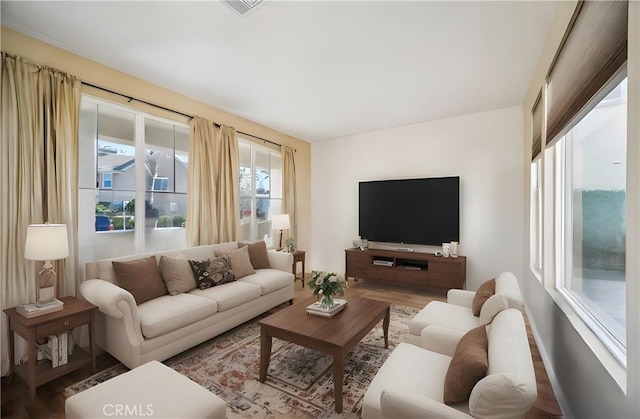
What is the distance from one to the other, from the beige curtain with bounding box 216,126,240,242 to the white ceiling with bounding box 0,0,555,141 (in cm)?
54

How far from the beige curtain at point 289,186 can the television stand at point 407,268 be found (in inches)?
49.6

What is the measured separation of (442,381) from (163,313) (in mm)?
2190

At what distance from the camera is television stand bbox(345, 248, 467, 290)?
4156mm

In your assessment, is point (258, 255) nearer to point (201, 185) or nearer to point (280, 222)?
point (280, 222)

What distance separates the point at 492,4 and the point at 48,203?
384 cm

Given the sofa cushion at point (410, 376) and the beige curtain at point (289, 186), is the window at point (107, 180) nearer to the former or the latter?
the beige curtain at point (289, 186)

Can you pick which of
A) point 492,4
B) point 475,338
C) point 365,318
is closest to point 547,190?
point 492,4

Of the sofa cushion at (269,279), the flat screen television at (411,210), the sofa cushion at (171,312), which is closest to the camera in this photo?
the sofa cushion at (171,312)

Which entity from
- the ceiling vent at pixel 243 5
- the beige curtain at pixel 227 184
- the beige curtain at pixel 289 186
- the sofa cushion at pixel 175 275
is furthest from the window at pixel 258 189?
the ceiling vent at pixel 243 5

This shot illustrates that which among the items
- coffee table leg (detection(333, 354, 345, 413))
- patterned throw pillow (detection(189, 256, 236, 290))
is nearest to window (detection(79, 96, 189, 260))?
patterned throw pillow (detection(189, 256, 236, 290))

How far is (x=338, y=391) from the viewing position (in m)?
1.91

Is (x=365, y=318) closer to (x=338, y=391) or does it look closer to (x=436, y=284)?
(x=338, y=391)

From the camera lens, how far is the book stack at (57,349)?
2178 millimetres

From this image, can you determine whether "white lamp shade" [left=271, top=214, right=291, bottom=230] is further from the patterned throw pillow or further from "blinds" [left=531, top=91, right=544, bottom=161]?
"blinds" [left=531, top=91, right=544, bottom=161]
